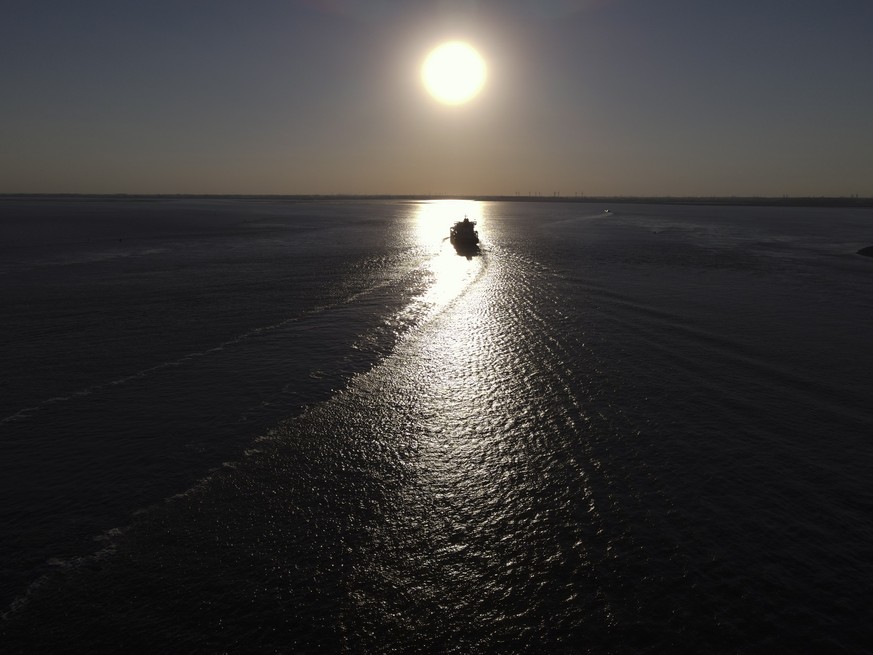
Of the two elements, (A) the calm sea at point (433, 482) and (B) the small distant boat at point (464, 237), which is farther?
(B) the small distant boat at point (464, 237)

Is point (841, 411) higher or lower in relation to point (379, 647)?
higher

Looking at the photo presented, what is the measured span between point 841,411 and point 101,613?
2350 centimetres

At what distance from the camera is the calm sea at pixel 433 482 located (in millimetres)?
9727

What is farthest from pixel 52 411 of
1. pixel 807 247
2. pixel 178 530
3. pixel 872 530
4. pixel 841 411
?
pixel 807 247

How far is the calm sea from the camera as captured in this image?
31.9ft

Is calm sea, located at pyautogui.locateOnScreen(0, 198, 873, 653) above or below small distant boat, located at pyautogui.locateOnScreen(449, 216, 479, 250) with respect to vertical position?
below

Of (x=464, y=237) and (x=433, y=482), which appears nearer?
(x=433, y=482)

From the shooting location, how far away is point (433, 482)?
14.2 metres

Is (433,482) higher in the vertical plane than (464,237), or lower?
lower

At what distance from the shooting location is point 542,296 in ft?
127

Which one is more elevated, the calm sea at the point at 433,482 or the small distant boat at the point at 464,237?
the small distant boat at the point at 464,237

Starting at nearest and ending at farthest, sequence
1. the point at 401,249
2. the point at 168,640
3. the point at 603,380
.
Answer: the point at 168,640 → the point at 603,380 → the point at 401,249

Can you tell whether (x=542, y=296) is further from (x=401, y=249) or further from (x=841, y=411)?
(x=401, y=249)

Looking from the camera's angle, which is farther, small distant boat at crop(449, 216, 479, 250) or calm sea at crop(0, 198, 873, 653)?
small distant boat at crop(449, 216, 479, 250)
